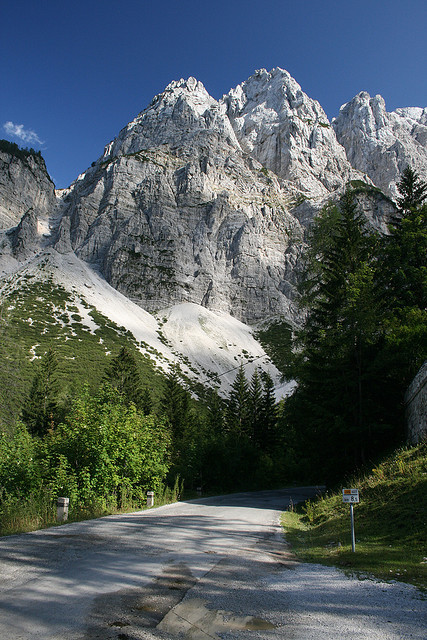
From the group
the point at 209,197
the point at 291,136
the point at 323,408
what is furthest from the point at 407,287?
the point at 291,136

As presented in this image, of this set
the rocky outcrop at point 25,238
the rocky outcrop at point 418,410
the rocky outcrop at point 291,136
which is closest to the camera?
the rocky outcrop at point 418,410

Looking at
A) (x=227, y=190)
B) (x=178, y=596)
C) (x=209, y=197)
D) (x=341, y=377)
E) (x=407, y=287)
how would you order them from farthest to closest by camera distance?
(x=227, y=190), (x=209, y=197), (x=407, y=287), (x=341, y=377), (x=178, y=596)

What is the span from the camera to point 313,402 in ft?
59.6

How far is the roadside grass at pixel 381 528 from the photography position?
18.1 ft

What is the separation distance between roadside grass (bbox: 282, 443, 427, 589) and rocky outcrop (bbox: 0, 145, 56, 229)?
127 m

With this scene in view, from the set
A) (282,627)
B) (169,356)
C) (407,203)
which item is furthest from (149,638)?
(169,356)

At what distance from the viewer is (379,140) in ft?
547

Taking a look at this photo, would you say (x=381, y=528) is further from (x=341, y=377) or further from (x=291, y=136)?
(x=291, y=136)

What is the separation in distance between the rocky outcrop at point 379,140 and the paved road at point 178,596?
166636 millimetres

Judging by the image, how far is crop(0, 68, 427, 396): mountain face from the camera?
103062mm

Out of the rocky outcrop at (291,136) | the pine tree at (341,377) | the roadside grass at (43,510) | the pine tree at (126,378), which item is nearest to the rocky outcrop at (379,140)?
the rocky outcrop at (291,136)

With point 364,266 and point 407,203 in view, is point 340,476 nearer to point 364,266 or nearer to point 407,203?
point 364,266

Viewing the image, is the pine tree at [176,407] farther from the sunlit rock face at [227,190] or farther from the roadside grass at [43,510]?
the sunlit rock face at [227,190]

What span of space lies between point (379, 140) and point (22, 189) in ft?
499
